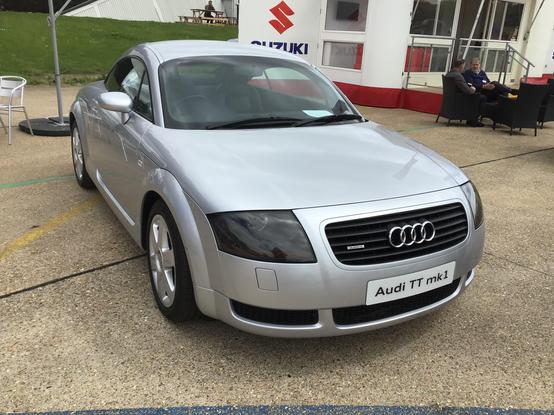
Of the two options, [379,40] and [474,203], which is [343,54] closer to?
[379,40]

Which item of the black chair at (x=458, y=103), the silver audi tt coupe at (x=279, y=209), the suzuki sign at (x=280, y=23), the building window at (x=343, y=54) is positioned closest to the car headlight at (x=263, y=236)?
the silver audi tt coupe at (x=279, y=209)

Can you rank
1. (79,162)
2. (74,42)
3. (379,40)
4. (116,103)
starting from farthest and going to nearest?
(74,42) → (379,40) → (79,162) → (116,103)

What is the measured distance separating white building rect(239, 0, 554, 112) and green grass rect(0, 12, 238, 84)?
6063 millimetres

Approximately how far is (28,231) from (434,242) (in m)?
3.19

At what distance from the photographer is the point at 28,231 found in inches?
164

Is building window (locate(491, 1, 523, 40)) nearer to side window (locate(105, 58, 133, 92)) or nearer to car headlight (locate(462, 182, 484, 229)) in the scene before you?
side window (locate(105, 58, 133, 92))

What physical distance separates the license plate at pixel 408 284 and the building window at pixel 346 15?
33.5 ft

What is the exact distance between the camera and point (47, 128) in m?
7.72

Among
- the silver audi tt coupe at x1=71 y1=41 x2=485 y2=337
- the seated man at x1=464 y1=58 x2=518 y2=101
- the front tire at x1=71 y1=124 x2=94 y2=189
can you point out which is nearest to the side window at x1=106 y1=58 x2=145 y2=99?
the silver audi tt coupe at x1=71 y1=41 x2=485 y2=337

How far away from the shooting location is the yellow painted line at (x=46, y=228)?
383cm

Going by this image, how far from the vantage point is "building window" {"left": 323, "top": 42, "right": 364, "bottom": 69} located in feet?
39.0

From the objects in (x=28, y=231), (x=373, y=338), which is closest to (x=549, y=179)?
(x=373, y=338)

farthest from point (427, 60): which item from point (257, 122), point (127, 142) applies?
point (127, 142)

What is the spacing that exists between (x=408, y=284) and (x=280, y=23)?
35.4 ft
